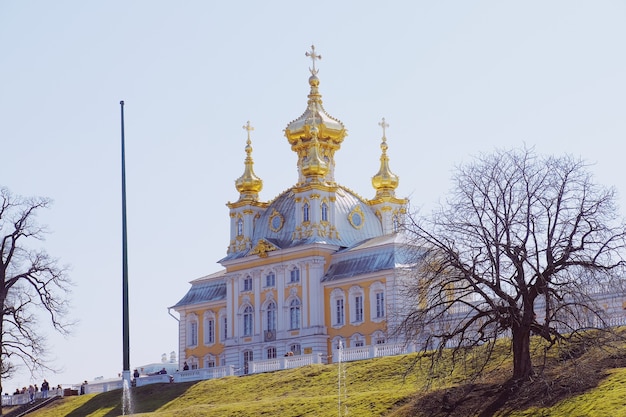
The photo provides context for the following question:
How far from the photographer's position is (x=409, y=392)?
41406 mm

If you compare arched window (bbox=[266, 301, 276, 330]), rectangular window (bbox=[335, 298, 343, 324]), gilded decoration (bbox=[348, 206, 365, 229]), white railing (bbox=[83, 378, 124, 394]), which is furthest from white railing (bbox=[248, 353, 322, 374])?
gilded decoration (bbox=[348, 206, 365, 229])

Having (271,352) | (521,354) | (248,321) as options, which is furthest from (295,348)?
(521,354)

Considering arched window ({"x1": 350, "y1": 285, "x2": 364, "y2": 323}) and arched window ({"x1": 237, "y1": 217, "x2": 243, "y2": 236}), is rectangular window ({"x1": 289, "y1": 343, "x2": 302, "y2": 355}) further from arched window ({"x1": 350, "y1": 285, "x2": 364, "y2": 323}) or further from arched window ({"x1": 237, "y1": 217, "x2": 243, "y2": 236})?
arched window ({"x1": 237, "y1": 217, "x2": 243, "y2": 236})

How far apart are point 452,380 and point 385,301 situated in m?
27.8

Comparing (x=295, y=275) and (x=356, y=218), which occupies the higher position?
(x=356, y=218)

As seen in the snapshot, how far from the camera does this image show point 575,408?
34.7m

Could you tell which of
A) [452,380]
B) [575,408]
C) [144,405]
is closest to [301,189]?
[144,405]

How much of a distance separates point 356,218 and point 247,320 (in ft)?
30.7

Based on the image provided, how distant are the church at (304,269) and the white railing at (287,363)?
9467 mm

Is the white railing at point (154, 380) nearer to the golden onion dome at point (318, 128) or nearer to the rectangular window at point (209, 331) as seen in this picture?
the rectangular window at point (209, 331)

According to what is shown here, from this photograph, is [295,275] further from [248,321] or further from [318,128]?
[318,128]

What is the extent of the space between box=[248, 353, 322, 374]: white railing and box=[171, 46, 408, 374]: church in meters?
9.47

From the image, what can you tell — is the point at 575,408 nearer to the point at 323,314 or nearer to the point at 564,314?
the point at 564,314

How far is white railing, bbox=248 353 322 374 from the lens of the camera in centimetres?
5526
